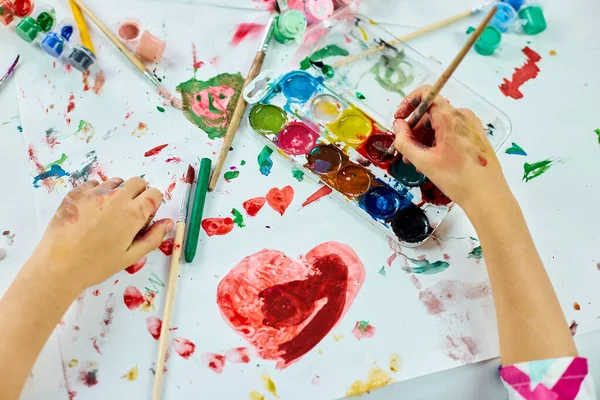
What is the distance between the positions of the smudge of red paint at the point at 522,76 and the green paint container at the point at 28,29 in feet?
2.96

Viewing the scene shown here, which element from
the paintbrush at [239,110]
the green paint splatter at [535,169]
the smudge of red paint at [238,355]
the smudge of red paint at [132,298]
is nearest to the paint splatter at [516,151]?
the green paint splatter at [535,169]

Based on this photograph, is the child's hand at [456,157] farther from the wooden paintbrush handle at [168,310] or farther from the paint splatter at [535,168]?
the wooden paintbrush handle at [168,310]

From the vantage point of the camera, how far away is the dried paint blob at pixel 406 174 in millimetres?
958

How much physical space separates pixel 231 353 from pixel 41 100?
0.59 metres

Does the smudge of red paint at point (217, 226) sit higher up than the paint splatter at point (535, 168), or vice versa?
the paint splatter at point (535, 168)

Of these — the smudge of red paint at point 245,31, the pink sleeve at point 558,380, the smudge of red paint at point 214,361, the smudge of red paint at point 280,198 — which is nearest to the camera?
the pink sleeve at point 558,380

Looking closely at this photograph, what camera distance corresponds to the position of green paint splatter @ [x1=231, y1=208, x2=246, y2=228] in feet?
3.08

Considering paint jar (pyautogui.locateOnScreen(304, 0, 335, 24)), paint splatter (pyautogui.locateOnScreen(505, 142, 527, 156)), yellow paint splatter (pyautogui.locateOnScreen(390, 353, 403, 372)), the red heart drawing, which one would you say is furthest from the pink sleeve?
paint jar (pyautogui.locateOnScreen(304, 0, 335, 24))

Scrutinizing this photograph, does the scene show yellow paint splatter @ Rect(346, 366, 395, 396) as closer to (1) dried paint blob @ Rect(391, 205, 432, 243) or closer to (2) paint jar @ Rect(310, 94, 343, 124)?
(1) dried paint blob @ Rect(391, 205, 432, 243)

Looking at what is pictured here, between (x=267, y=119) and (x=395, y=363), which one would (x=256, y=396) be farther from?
(x=267, y=119)

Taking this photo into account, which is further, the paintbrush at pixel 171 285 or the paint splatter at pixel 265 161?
the paint splatter at pixel 265 161

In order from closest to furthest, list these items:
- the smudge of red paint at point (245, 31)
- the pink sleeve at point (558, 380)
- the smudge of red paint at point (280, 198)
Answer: the pink sleeve at point (558, 380) → the smudge of red paint at point (280, 198) → the smudge of red paint at point (245, 31)

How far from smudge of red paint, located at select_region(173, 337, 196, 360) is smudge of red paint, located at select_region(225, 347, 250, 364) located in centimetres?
6

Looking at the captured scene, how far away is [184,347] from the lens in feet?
2.83
